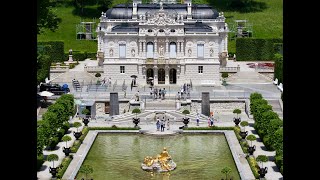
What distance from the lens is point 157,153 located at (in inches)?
2076

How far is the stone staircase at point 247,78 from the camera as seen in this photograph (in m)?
83.5

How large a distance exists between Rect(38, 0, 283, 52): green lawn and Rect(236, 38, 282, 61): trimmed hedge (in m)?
5.83

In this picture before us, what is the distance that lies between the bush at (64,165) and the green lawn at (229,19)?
199 feet

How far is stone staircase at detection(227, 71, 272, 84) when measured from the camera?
274 feet

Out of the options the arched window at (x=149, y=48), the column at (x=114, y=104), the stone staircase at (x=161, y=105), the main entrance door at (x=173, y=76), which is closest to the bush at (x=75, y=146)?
the column at (x=114, y=104)

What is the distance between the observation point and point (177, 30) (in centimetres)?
8144

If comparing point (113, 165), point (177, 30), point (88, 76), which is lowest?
point (113, 165)

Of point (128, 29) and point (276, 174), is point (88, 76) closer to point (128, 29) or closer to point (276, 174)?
point (128, 29)

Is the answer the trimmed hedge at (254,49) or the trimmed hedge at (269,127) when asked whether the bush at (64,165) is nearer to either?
the trimmed hedge at (269,127)

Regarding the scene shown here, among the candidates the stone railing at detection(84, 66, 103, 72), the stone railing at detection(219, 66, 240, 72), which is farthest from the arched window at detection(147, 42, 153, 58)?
the stone railing at detection(219, 66, 240, 72)

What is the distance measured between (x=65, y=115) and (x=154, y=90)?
18.1m

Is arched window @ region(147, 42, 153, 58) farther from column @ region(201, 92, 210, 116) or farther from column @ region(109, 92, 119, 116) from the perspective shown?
column @ region(201, 92, 210, 116)
